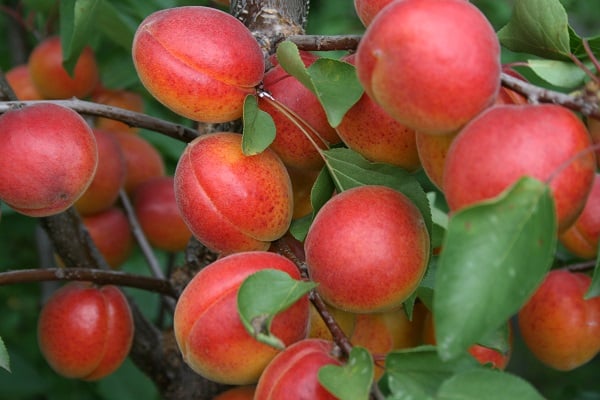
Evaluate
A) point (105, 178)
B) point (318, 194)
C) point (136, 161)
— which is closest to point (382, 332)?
point (318, 194)

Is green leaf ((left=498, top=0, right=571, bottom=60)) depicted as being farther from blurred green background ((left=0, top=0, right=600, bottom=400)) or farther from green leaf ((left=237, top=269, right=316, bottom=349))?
blurred green background ((left=0, top=0, right=600, bottom=400))

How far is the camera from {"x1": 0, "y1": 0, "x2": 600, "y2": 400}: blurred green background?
147cm

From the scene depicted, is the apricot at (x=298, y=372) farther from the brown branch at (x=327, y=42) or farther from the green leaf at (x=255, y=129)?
the brown branch at (x=327, y=42)

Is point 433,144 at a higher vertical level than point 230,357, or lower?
higher

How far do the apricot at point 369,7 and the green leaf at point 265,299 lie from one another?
0.90 ft

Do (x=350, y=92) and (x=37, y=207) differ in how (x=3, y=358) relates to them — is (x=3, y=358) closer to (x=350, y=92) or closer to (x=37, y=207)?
(x=37, y=207)

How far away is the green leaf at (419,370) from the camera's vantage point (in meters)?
0.62

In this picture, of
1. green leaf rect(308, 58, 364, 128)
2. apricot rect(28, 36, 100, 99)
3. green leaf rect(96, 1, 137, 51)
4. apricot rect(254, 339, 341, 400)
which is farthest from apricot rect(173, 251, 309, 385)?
apricot rect(28, 36, 100, 99)

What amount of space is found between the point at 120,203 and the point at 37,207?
0.49 metres

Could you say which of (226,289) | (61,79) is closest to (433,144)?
(226,289)

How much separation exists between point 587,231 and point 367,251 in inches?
15.4

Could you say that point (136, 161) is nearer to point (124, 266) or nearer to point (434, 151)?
point (124, 266)

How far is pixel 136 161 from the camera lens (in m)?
1.37

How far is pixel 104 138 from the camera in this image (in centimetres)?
122
